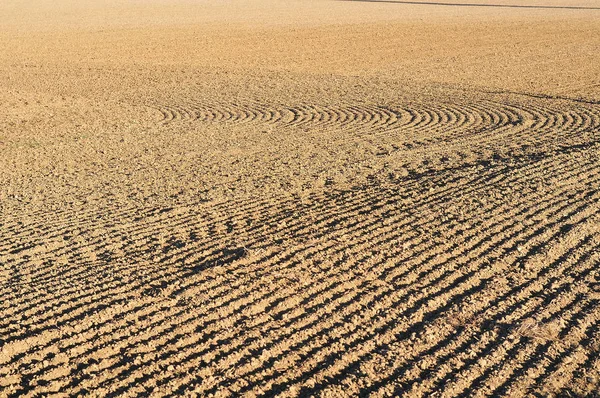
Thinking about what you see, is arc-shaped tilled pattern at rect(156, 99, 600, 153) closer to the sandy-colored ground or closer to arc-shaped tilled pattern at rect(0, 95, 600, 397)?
the sandy-colored ground

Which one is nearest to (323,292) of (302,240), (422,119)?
(302,240)

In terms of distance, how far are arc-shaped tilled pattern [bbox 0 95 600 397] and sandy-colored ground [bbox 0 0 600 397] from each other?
0.06 feet

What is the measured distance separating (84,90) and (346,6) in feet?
117

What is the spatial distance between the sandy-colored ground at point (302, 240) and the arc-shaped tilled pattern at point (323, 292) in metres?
0.02

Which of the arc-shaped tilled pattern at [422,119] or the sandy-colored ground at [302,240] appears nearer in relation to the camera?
the sandy-colored ground at [302,240]

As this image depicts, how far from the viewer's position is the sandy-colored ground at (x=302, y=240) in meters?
4.83

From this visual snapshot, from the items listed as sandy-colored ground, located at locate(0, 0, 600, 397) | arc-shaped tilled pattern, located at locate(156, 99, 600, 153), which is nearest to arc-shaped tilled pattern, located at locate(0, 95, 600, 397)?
sandy-colored ground, located at locate(0, 0, 600, 397)

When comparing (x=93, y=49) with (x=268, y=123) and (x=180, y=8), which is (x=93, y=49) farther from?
(x=180, y=8)

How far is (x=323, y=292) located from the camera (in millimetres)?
5844

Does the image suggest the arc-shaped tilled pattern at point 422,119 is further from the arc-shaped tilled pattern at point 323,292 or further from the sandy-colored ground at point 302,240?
the arc-shaped tilled pattern at point 323,292

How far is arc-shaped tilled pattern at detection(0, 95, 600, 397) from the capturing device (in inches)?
186

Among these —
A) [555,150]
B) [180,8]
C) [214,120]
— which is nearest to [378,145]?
[555,150]

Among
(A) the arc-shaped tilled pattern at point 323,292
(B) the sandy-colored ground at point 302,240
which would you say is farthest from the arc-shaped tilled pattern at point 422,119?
(A) the arc-shaped tilled pattern at point 323,292

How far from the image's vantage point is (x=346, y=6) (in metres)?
50.3
